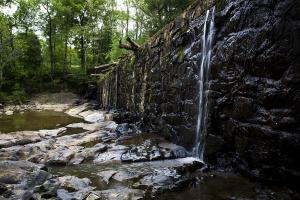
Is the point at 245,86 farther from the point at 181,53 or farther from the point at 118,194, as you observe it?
the point at 181,53

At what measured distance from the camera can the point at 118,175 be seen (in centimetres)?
561

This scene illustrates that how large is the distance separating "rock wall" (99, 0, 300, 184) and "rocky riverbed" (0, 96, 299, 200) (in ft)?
1.31

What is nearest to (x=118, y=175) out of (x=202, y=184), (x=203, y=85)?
(x=202, y=184)

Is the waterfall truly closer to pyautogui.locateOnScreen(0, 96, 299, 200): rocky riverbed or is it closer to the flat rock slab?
pyautogui.locateOnScreen(0, 96, 299, 200): rocky riverbed

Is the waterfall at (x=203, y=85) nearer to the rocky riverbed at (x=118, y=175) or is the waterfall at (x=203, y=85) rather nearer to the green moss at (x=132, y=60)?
the rocky riverbed at (x=118, y=175)

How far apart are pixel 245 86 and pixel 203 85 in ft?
5.67

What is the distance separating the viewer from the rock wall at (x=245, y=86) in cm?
414

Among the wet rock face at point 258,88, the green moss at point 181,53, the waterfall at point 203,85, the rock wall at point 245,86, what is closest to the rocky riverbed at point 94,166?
the waterfall at point 203,85

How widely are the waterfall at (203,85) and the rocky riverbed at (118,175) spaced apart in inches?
15.3

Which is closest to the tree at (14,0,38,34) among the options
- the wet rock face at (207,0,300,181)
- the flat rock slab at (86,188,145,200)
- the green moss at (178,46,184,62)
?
the green moss at (178,46,184,62)

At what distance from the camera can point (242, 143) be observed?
16.7 ft

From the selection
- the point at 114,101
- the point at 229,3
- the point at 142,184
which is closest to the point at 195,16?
the point at 229,3

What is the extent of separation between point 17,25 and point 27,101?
41.6 feet

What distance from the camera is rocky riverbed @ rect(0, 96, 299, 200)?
4.44m
